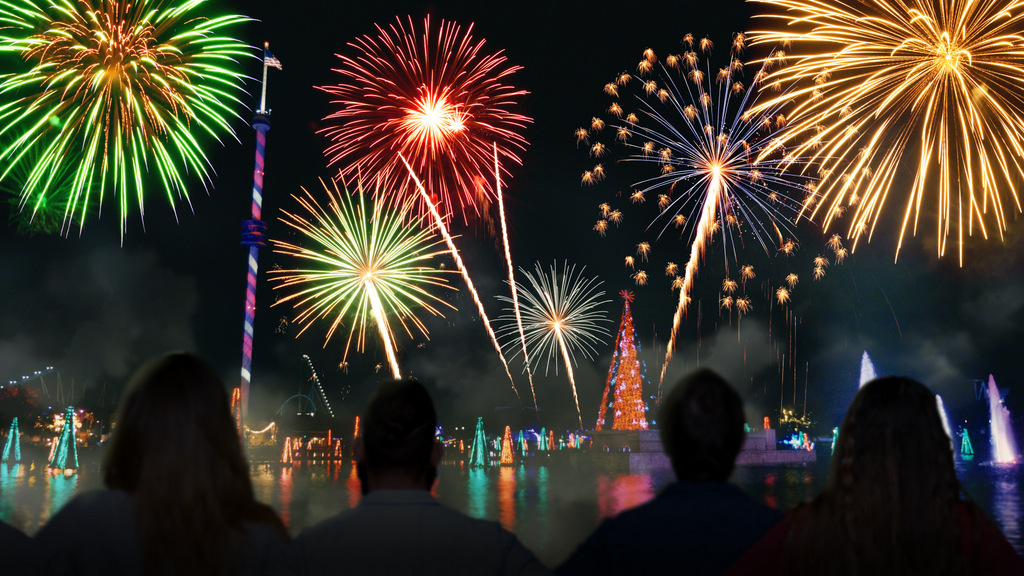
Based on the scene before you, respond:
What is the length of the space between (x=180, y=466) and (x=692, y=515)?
1.98 metres

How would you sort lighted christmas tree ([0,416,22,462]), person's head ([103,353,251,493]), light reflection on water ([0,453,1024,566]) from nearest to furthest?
1. person's head ([103,353,251,493])
2. light reflection on water ([0,453,1024,566])
3. lighted christmas tree ([0,416,22,462])

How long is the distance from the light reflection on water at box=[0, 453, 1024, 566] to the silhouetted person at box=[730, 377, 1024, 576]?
10775 millimetres

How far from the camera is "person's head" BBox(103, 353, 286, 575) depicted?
296cm

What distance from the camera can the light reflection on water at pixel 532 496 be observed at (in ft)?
68.3

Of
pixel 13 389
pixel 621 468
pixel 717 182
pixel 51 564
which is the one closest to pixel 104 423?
pixel 13 389

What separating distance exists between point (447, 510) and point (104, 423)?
4053 inches

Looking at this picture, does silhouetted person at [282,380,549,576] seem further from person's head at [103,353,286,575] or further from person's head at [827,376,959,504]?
person's head at [827,376,959,504]

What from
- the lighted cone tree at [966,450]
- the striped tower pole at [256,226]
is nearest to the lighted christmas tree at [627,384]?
the striped tower pole at [256,226]

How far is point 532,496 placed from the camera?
102ft

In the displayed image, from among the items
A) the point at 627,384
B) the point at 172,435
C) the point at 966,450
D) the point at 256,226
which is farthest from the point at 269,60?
the point at 966,450

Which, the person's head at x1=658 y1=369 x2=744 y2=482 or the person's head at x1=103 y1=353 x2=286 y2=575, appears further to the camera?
the person's head at x1=658 y1=369 x2=744 y2=482

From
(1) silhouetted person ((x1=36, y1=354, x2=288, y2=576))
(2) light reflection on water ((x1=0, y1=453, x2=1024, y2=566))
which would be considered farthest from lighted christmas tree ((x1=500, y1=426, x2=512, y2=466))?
(1) silhouetted person ((x1=36, y1=354, x2=288, y2=576))

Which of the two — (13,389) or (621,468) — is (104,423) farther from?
(621,468)

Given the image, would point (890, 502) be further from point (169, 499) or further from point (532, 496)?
point (532, 496)
